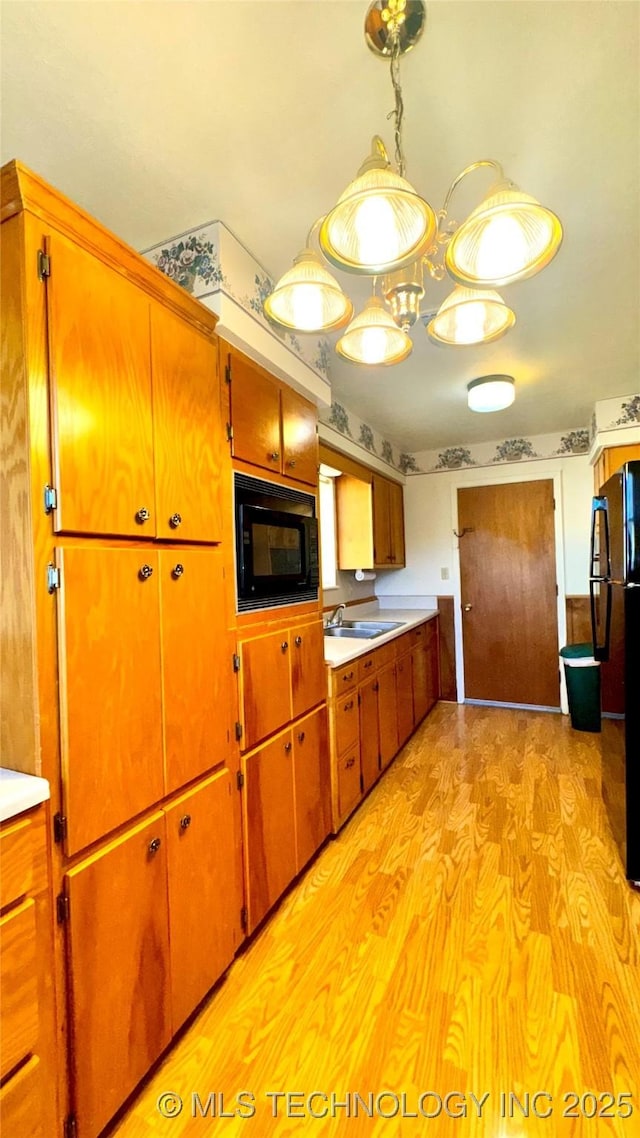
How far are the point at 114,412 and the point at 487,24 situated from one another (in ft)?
3.83

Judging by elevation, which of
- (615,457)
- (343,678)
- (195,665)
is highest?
(615,457)

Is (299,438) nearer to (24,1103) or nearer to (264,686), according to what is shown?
(264,686)

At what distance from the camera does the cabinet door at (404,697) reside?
307cm

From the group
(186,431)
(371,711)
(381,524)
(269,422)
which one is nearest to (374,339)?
(269,422)

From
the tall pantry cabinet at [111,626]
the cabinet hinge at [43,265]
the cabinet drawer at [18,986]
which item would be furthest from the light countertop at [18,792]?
the cabinet hinge at [43,265]

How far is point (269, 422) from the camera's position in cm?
174

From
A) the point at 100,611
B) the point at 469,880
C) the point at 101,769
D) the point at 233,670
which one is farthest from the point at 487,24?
the point at 469,880

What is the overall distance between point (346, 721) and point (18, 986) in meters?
1.59

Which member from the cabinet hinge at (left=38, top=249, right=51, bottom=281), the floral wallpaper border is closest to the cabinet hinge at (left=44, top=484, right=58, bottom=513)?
the cabinet hinge at (left=38, top=249, right=51, bottom=281)

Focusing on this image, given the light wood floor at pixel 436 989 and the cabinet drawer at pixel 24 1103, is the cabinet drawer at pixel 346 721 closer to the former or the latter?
the light wood floor at pixel 436 989

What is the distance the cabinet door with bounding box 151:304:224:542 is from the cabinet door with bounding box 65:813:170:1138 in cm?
79

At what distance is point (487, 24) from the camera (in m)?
0.97

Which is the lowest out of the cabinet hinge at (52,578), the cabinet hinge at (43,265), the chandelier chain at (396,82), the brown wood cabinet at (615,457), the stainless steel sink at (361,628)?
the stainless steel sink at (361,628)

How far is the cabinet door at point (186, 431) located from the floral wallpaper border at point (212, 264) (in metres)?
0.21
